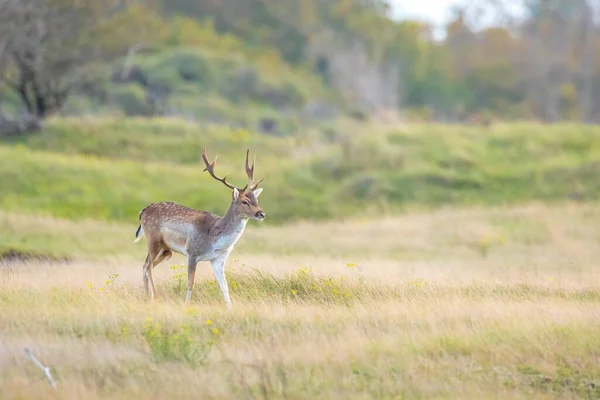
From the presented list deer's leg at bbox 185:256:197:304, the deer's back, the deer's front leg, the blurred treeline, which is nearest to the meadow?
deer's leg at bbox 185:256:197:304

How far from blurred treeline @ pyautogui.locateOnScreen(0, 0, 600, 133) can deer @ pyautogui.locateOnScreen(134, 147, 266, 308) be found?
974 inches

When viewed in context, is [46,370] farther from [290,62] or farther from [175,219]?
[290,62]

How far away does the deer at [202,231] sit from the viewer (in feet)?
40.2

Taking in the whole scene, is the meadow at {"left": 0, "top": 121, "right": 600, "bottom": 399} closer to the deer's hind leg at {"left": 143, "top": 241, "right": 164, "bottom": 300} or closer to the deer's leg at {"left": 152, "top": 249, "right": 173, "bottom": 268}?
the deer's hind leg at {"left": 143, "top": 241, "right": 164, "bottom": 300}

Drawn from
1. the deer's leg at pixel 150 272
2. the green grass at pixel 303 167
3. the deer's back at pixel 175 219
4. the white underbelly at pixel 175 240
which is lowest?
the green grass at pixel 303 167

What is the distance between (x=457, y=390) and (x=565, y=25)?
265ft

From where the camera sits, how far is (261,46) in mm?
73250

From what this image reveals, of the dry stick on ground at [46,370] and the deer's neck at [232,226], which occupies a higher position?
the deer's neck at [232,226]

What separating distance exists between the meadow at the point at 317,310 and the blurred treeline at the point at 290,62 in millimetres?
14198

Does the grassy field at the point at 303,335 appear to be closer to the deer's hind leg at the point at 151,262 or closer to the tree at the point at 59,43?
the deer's hind leg at the point at 151,262

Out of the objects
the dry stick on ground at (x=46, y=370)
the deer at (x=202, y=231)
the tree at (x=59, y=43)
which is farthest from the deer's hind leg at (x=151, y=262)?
the tree at (x=59, y=43)

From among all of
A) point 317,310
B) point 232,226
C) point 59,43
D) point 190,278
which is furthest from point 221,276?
point 59,43

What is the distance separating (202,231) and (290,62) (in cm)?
6411

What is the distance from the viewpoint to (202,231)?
12430mm
